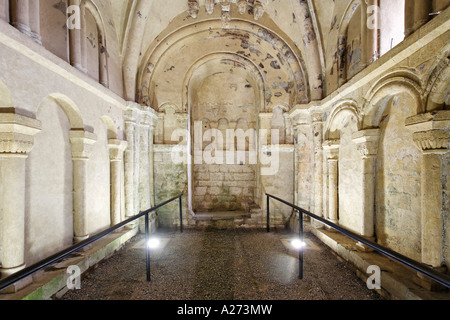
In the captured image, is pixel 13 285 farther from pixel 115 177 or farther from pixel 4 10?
pixel 4 10

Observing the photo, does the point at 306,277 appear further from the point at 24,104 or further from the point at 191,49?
the point at 191,49

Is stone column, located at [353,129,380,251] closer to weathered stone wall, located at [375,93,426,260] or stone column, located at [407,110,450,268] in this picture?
weathered stone wall, located at [375,93,426,260]

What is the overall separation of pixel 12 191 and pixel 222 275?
8.94 feet

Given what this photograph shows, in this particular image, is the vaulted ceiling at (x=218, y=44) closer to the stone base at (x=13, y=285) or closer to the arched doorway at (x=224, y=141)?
the arched doorway at (x=224, y=141)

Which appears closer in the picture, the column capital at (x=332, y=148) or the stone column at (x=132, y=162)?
the column capital at (x=332, y=148)

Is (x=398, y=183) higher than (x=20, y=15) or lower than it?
lower

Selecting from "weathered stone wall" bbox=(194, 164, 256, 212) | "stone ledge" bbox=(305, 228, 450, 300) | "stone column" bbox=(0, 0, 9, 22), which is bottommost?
"stone ledge" bbox=(305, 228, 450, 300)

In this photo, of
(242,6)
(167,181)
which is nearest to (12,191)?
(167,181)

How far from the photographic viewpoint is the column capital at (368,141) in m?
3.03

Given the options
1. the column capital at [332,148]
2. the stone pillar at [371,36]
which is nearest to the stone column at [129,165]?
the column capital at [332,148]

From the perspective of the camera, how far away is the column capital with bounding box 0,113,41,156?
2.08 m

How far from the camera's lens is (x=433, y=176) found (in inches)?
82.7

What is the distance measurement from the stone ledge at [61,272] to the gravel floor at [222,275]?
140 mm

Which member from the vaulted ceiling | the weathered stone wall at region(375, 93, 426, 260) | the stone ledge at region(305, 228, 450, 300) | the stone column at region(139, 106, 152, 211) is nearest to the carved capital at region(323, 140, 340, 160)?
the weathered stone wall at region(375, 93, 426, 260)
